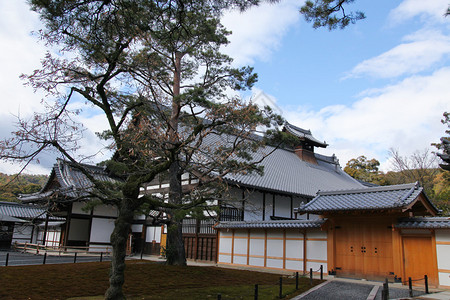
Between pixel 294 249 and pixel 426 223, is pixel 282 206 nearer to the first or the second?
pixel 294 249

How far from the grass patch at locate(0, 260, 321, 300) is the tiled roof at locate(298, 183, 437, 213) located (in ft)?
10.5

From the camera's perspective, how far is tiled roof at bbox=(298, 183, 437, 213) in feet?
40.2

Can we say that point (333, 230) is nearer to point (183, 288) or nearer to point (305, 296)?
point (305, 296)

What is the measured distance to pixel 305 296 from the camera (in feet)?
31.1

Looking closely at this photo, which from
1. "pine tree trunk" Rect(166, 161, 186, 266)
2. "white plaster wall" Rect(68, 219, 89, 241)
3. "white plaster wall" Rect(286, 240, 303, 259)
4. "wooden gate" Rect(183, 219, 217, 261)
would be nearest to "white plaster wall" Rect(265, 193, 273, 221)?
"wooden gate" Rect(183, 219, 217, 261)

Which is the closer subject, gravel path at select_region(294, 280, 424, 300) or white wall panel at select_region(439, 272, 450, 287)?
gravel path at select_region(294, 280, 424, 300)

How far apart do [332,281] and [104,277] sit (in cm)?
828

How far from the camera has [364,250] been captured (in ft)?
44.3

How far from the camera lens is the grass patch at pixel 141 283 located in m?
8.66

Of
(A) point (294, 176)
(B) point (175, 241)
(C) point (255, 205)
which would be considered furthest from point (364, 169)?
(B) point (175, 241)

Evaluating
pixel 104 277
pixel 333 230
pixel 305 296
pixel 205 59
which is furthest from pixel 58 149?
pixel 333 230

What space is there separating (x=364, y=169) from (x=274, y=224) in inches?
1284

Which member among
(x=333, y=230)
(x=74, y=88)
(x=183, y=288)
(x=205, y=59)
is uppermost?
(x=205, y=59)

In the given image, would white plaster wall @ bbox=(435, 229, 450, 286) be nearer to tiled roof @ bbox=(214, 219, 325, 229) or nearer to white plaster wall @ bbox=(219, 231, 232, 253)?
tiled roof @ bbox=(214, 219, 325, 229)
